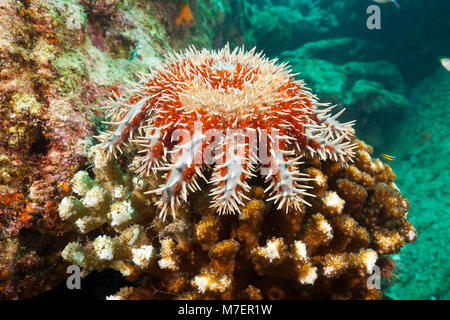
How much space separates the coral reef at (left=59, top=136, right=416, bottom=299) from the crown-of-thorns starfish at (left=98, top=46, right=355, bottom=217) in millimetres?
193

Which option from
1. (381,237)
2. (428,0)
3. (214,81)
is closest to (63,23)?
(214,81)

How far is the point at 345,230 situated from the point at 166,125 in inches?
65.7

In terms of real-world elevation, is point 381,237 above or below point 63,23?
below

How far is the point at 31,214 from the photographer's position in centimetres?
206

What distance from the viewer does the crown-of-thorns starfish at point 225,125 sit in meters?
1.67

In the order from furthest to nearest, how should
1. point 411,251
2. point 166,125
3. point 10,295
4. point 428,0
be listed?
point 428,0 → point 411,251 → point 10,295 → point 166,125

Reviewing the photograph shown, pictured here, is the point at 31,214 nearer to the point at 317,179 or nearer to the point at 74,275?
the point at 74,275

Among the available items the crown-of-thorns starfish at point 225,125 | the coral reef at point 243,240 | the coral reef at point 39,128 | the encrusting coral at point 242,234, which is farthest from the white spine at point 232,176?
the coral reef at point 39,128

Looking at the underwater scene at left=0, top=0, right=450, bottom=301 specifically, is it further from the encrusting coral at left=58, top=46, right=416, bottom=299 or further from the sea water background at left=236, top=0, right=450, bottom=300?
the sea water background at left=236, top=0, right=450, bottom=300

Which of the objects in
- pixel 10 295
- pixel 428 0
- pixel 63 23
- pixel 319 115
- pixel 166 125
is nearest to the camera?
pixel 166 125

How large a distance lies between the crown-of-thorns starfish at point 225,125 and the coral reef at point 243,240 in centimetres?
19

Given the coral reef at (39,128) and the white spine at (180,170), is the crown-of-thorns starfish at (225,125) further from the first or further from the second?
the coral reef at (39,128)

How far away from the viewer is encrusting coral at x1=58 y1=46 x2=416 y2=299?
5.99 feet

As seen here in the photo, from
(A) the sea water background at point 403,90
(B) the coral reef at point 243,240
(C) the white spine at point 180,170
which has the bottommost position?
(B) the coral reef at point 243,240
